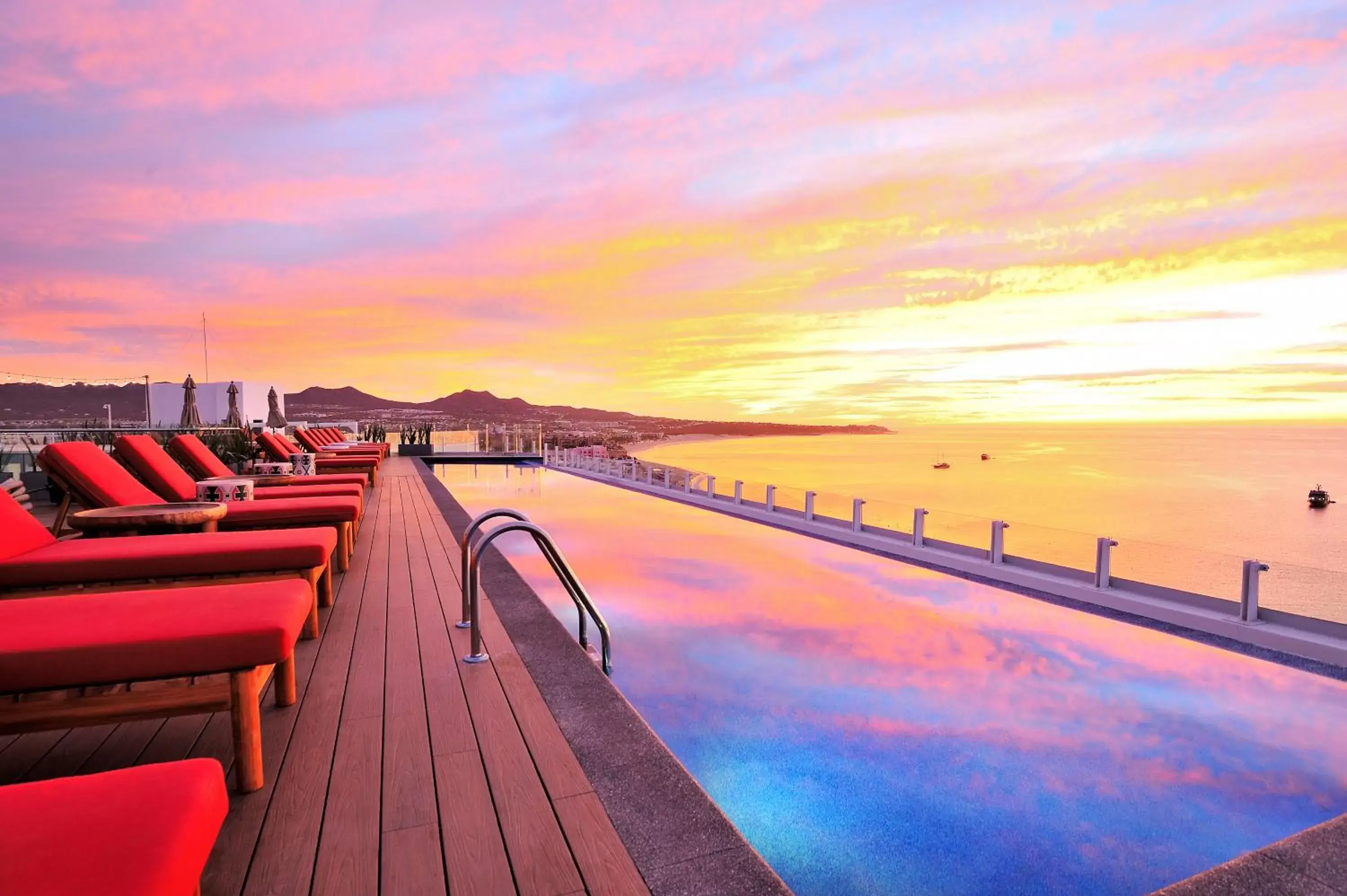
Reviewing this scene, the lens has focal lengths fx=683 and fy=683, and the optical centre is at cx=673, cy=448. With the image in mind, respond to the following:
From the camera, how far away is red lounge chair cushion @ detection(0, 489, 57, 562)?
99.7 inches

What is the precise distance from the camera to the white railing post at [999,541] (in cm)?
681

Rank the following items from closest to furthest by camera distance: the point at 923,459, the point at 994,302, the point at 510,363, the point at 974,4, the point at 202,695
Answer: the point at 202,695
the point at 974,4
the point at 994,302
the point at 510,363
the point at 923,459

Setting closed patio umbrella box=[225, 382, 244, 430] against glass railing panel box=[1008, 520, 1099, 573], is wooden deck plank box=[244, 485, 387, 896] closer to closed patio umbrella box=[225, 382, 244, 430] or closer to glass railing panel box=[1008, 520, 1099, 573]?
glass railing panel box=[1008, 520, 1099, 573]

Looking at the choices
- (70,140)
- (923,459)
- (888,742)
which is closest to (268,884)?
(888,742)

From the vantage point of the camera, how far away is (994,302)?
16.3m

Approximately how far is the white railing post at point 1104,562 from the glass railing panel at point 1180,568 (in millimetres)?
24

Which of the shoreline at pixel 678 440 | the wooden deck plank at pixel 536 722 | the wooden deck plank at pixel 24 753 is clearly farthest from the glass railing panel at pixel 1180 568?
the shoreline at pixel 678 440

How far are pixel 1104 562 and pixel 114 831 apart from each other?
6.71 meters

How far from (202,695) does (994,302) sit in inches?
688

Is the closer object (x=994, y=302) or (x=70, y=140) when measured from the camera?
(x=70, y=140)

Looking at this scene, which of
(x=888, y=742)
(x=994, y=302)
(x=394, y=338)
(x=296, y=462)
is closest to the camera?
(x=888, y=742)

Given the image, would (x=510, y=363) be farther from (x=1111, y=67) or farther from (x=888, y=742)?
(x=888, y=742)

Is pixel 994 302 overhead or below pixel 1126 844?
overhead

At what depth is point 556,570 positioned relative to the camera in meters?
3.44
